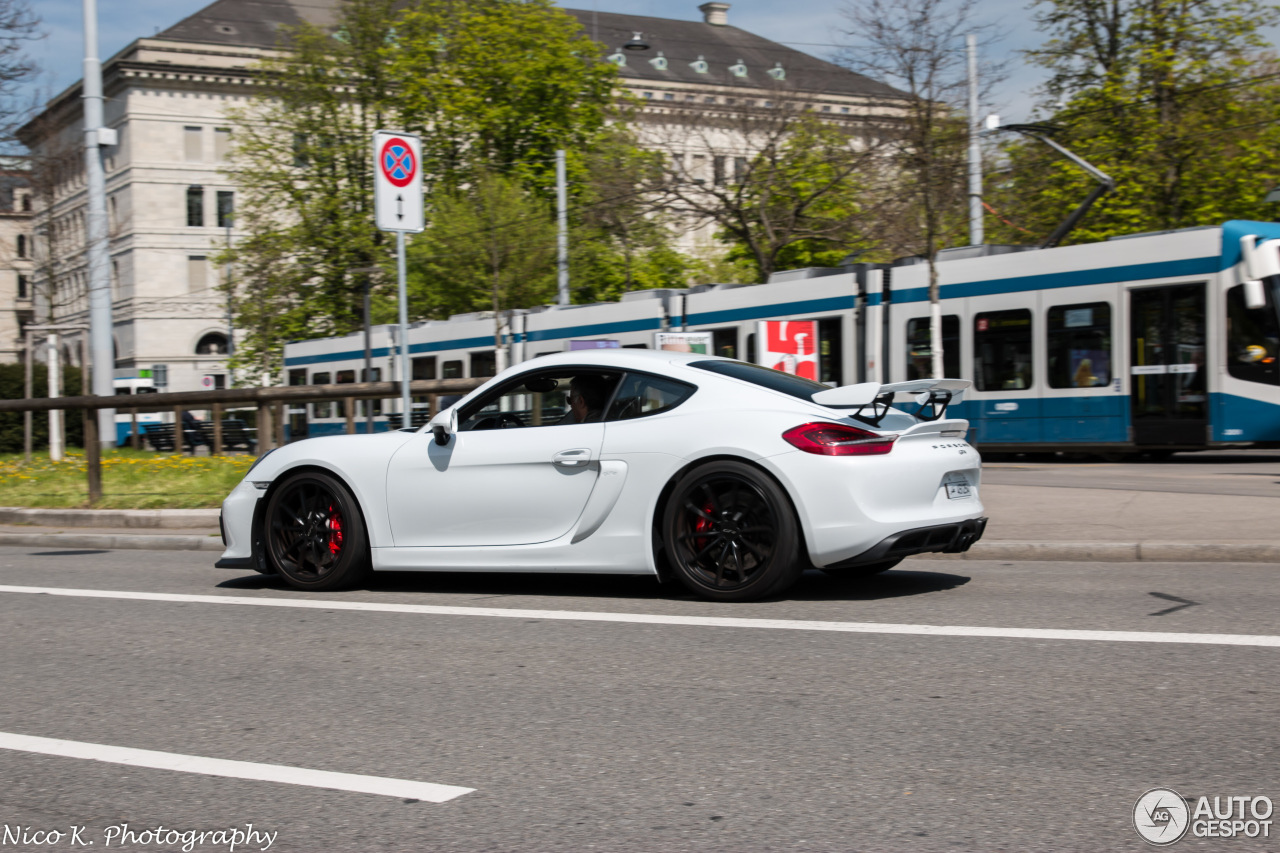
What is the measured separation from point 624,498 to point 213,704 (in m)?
2.56

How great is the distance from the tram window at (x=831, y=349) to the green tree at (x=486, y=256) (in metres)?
17.8

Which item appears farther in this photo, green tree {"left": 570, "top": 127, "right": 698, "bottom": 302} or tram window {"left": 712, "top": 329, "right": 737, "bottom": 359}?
green tree {"left": 570, "top": 127, "right": 698, "bottom": 302}

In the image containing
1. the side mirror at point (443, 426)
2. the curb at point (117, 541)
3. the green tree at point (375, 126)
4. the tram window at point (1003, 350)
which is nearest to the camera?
the side mirror at point (443, 426)

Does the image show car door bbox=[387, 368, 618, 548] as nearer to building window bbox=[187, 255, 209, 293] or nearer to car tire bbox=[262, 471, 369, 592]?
car tire bbox=[262, 471, 369, 592]

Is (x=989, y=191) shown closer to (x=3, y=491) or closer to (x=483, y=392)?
(x=3, y=491)

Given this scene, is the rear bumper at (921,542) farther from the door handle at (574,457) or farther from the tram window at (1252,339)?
the tram window at (1252,339)

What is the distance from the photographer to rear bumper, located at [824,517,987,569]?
21.3ft

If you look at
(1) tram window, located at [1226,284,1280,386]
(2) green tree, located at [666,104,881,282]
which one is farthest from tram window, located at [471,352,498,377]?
(1) tram window, located at [1226,284,1280,386]

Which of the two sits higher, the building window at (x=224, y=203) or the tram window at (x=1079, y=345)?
the building window at (x=224, y=203)

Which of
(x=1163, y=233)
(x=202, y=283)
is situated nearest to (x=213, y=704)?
(x=1163, y=233)

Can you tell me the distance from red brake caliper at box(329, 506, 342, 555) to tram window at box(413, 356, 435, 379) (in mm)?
24184

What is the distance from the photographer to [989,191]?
31031mm

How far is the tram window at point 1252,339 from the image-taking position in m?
17.4

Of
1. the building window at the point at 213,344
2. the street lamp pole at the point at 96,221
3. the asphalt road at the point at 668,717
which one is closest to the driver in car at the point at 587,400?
the asphalt road at the point at 668,717
